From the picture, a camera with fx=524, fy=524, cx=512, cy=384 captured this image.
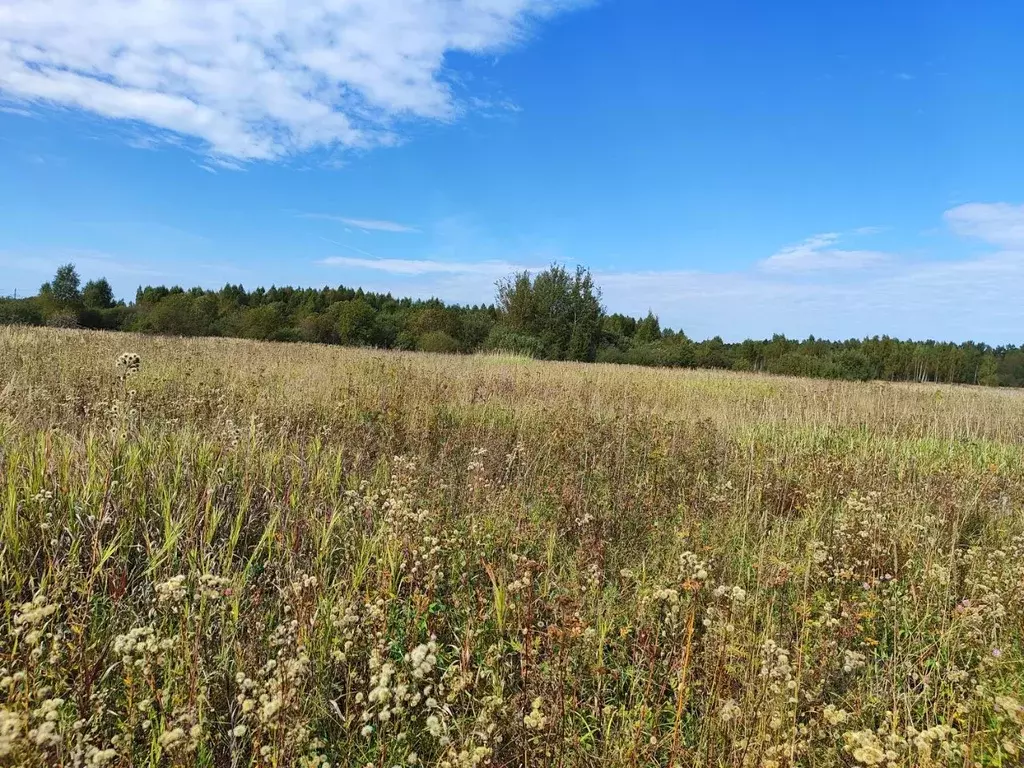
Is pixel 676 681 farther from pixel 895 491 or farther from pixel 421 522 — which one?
pixel 895 491

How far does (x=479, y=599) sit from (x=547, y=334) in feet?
140

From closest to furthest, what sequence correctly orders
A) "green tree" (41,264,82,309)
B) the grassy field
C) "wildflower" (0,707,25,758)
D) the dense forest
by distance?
"wildflower" (0,707,25,758)
the grassy field
the dense forest
"green tree" (41,264,82,309)

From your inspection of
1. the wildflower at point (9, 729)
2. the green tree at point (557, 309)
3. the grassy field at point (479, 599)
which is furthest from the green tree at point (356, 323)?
the wildflower at point (9, 729)

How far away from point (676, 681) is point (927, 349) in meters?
59.6

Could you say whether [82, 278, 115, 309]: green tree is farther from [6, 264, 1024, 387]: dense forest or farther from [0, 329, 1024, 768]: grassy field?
[0, 329, 1024, 768]: grassy field

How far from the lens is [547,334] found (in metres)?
44.8

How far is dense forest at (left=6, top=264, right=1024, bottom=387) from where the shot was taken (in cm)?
3709

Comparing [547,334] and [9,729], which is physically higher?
[547,334]

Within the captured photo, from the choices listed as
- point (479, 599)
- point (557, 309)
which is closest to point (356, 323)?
point (557, 309)

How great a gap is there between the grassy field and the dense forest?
80.4ft

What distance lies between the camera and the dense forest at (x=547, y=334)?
122ft

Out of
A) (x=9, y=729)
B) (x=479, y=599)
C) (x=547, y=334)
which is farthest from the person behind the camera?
(x=547, y=334)

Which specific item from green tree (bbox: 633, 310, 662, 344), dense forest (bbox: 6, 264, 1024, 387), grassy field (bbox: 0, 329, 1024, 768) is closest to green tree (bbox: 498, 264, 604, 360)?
dense forest (bbox: 6, 264, 1024, 387)

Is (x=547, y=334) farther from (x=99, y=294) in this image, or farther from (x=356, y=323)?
(x=99, y=294)
